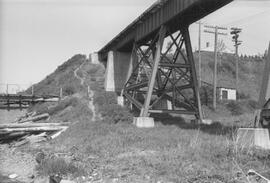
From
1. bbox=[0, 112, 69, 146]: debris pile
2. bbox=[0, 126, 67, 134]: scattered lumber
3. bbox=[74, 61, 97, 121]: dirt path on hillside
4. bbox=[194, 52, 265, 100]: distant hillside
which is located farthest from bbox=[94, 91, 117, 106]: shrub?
bbox=[194, 52, 265, 100]: distant hillside

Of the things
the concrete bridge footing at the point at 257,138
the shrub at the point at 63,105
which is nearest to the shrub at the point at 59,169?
the concrete bridge footing at the point at 257,138

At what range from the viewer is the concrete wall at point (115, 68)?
1459 inches

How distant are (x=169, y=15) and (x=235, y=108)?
21668 millimetres

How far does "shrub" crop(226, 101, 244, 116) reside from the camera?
3969 cm

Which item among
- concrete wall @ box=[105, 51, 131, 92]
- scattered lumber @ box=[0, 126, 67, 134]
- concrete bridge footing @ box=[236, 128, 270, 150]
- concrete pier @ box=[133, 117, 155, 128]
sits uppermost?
concrete wall @ box=[105, 51, 131, 92]

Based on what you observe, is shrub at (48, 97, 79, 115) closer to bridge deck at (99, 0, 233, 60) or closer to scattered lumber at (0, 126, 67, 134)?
bridge deck at (99, 0, 233, 60)

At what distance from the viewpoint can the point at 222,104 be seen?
42.0 metres

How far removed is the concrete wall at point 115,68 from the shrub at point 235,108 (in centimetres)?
1301

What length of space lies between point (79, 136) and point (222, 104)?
26649mm

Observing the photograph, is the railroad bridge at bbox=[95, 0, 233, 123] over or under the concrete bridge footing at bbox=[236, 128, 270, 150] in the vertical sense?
over

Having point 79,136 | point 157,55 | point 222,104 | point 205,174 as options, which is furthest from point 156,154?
point 222,104

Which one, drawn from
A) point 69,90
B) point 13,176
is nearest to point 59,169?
point 13,176

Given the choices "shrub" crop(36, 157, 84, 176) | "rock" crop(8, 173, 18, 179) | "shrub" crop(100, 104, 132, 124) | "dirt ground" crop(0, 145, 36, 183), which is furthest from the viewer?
"shrub" crop(100, 104, 132, 124)

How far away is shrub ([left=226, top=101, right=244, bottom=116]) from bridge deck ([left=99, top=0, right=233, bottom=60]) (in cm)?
1594
